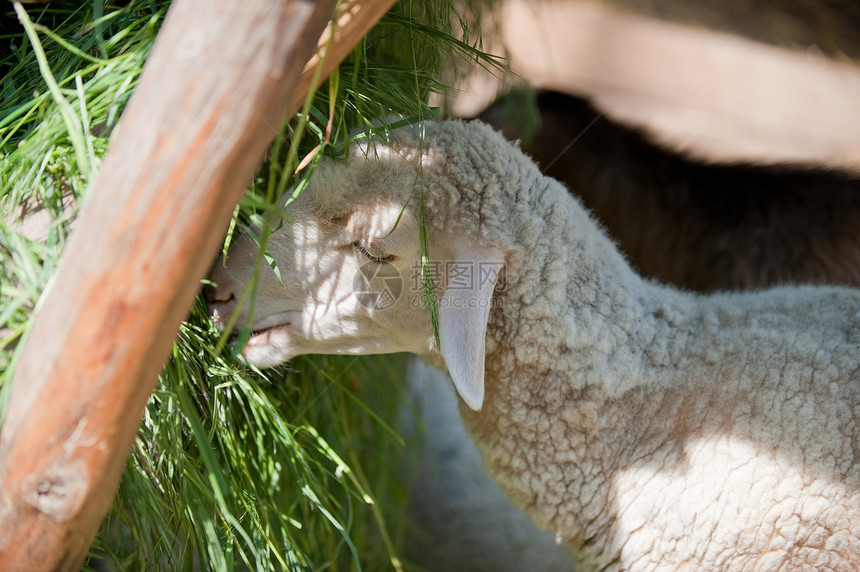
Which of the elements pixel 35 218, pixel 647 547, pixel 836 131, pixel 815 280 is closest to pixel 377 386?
pixel 647 547

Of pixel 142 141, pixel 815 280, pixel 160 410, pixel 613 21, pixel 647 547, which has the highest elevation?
pixel 142 141

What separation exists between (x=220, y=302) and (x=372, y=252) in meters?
0.41

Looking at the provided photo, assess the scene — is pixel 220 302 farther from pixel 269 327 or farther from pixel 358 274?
pixel 358 274

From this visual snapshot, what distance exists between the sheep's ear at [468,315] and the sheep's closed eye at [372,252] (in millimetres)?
160

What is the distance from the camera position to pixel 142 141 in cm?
97

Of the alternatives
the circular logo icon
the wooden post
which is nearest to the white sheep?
the circular logo icon

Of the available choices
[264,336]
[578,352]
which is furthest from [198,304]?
[578,352]

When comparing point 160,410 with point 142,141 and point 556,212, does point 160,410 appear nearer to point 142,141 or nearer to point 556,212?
point 142,141

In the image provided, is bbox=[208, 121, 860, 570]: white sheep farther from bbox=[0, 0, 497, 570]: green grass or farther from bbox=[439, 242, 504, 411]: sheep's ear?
bbox=[0, 0, 497, 570]: green grass

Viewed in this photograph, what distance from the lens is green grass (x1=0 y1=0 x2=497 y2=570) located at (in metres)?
1.42

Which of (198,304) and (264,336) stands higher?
(198,304)

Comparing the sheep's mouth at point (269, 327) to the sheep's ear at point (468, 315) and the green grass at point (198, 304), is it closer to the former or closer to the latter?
the green grass at point (198, 304)

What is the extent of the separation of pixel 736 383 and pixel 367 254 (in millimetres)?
935

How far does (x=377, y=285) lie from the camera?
1675 millimetres
